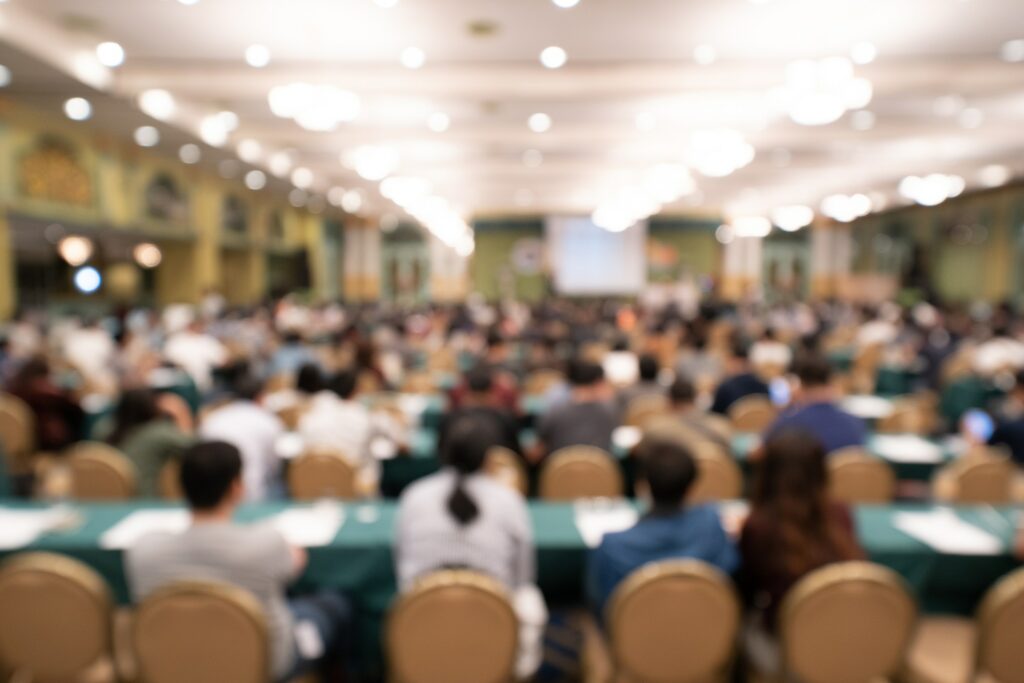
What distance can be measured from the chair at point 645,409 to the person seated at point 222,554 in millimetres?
3489

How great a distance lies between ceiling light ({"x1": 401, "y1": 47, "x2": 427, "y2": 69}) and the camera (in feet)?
26.3

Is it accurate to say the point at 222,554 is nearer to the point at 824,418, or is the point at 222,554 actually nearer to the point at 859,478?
the point at 859,478

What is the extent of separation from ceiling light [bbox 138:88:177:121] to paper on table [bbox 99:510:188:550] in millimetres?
7466

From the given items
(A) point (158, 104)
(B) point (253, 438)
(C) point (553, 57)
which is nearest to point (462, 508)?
(B) point (253, 438)

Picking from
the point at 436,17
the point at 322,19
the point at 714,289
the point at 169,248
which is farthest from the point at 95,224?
the point at 714,289

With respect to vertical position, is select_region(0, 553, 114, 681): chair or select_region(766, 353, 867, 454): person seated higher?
select_region(766, 353, 867, 454): person seated

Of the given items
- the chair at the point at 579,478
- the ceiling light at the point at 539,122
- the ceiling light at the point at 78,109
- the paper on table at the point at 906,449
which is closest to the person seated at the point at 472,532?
the chair at the point at 579,478

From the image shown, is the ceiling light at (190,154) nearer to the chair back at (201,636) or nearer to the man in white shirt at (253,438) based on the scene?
the man in white shirt at (253,438)

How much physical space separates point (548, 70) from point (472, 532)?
7376 millimetres

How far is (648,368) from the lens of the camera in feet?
19.7

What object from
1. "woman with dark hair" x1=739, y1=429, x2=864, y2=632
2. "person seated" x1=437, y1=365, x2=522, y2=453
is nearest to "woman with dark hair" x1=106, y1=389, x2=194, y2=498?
"person seated" x1=437, y1=365, x2=522, y2=453

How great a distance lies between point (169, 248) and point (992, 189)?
775 inches

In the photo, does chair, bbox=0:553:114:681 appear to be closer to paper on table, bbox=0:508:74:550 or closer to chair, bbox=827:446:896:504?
paper on table, bbox=0:508:74:550

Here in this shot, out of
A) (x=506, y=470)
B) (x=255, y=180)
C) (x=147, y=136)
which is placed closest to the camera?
(x=506, y=470)
